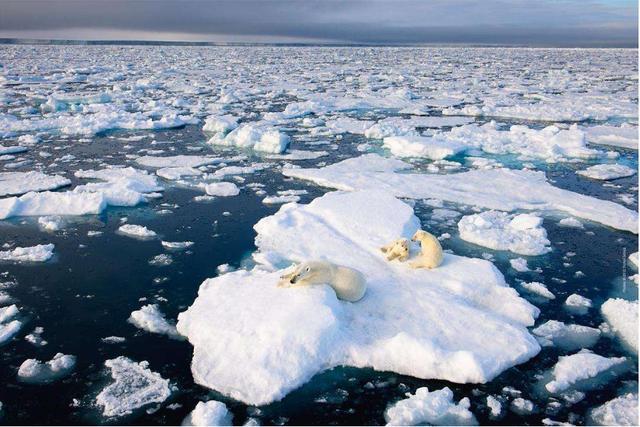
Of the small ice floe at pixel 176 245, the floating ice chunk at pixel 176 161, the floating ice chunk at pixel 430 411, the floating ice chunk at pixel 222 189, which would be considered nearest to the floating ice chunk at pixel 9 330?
the small ice floe at pixel 176 245

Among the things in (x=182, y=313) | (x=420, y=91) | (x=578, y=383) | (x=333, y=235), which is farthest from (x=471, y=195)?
(x=420, y=91)

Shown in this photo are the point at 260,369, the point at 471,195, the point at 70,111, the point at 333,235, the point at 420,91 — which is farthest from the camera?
the point at 420,91

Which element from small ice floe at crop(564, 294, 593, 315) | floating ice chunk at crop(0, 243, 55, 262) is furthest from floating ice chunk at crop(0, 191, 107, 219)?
small ice floe at crop(564, 294, 593, 315)

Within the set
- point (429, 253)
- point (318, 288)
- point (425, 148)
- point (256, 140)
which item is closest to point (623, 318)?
point (429, 253)

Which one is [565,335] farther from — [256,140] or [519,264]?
[256,140]

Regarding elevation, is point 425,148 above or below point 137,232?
above

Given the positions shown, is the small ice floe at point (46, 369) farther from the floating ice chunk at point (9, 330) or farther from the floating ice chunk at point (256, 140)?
the floating ice chunk at point (256, 140)

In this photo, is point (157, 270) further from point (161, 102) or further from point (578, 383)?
point (161, 102)
